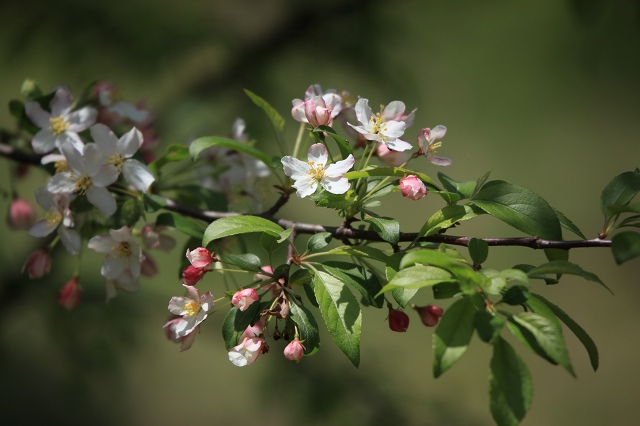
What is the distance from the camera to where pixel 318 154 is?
2.21 ft

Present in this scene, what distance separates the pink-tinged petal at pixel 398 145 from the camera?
672 mm

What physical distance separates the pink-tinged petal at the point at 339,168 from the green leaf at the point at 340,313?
100 millimetres

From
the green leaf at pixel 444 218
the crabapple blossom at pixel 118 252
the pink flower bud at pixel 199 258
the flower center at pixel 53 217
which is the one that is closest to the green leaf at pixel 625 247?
the green leaf at pixel 444 218

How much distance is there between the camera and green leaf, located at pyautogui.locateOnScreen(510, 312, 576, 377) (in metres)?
0.48

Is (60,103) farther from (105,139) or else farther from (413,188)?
(413,188)

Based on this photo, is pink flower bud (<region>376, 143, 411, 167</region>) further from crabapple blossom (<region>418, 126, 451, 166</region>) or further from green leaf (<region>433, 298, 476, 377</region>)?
green leaf (<region>433, 298, 476, 377</region>)

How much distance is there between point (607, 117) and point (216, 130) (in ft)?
9.56

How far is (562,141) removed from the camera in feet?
12.9

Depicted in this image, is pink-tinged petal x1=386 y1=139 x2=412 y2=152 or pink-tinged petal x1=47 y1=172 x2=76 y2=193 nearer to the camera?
pink-tinged petal x1=386 y1=139 x2=412 y2=152

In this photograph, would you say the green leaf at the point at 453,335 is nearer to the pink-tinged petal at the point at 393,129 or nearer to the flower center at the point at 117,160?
the pink-tinged petal at the point at 393,129

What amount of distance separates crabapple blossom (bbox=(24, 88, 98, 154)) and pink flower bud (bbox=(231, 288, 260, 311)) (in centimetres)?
38

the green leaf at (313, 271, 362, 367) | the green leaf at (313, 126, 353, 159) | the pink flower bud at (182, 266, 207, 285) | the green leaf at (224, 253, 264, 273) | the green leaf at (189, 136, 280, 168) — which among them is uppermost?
the green leaf at (313, 126, 353, 159)

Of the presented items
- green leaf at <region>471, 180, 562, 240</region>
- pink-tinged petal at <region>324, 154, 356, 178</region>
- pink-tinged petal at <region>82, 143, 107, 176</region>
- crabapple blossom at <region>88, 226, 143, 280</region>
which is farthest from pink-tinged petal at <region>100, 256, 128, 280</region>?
green leaf at <region>471, 180, 562, 240</region>

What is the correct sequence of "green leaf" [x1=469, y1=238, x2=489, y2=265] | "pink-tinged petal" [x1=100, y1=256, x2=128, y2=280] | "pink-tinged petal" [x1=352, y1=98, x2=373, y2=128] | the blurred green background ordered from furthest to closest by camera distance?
the blurred green background < "pink-tinged petal" [x1=100, y1=256, x2=128, y2=280] < "pink-tinged petal" [x1=352, y1=98, x2=373, y2=128] < "green leaf" [x1=469, y1=238, x2=489, y2=265]
